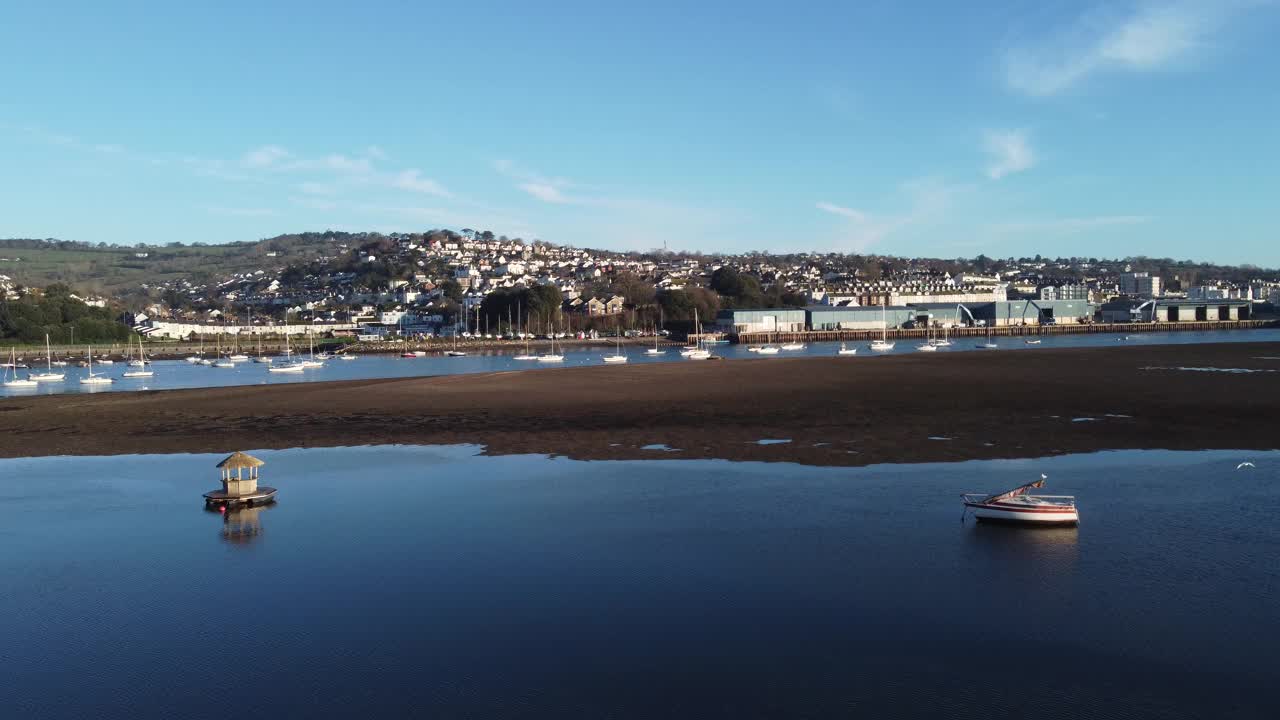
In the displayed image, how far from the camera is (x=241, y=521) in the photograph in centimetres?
1864

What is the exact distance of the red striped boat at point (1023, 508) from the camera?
53.7ft

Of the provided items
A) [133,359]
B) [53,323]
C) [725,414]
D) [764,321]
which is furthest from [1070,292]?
[725,414]

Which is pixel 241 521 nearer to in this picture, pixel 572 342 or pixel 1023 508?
pixel 1023 508

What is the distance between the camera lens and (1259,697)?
9.82 meters

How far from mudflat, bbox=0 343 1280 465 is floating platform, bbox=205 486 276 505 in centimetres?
771

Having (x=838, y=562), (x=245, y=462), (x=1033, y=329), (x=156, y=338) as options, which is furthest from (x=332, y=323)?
(x=838, y=562)

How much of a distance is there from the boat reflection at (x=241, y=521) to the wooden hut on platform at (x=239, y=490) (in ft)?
0.39

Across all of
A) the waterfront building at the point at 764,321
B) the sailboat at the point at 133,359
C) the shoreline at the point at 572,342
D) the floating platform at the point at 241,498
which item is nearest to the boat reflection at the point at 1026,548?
the floating platform at the point at 241,498

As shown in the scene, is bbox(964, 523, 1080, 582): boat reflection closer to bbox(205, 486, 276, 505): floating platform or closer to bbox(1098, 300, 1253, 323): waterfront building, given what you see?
bbox(205, 486, 276, 505): floating platform

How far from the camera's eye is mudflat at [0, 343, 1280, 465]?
998 inches

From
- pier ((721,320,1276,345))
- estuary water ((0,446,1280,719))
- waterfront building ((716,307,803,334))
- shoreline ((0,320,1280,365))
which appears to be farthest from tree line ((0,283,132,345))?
estuary water ((0,446,1280,719))

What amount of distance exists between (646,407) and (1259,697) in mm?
25538

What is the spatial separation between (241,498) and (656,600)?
10.1m

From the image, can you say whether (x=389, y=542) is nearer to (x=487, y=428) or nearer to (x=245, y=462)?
→ (x=245, y=462)
